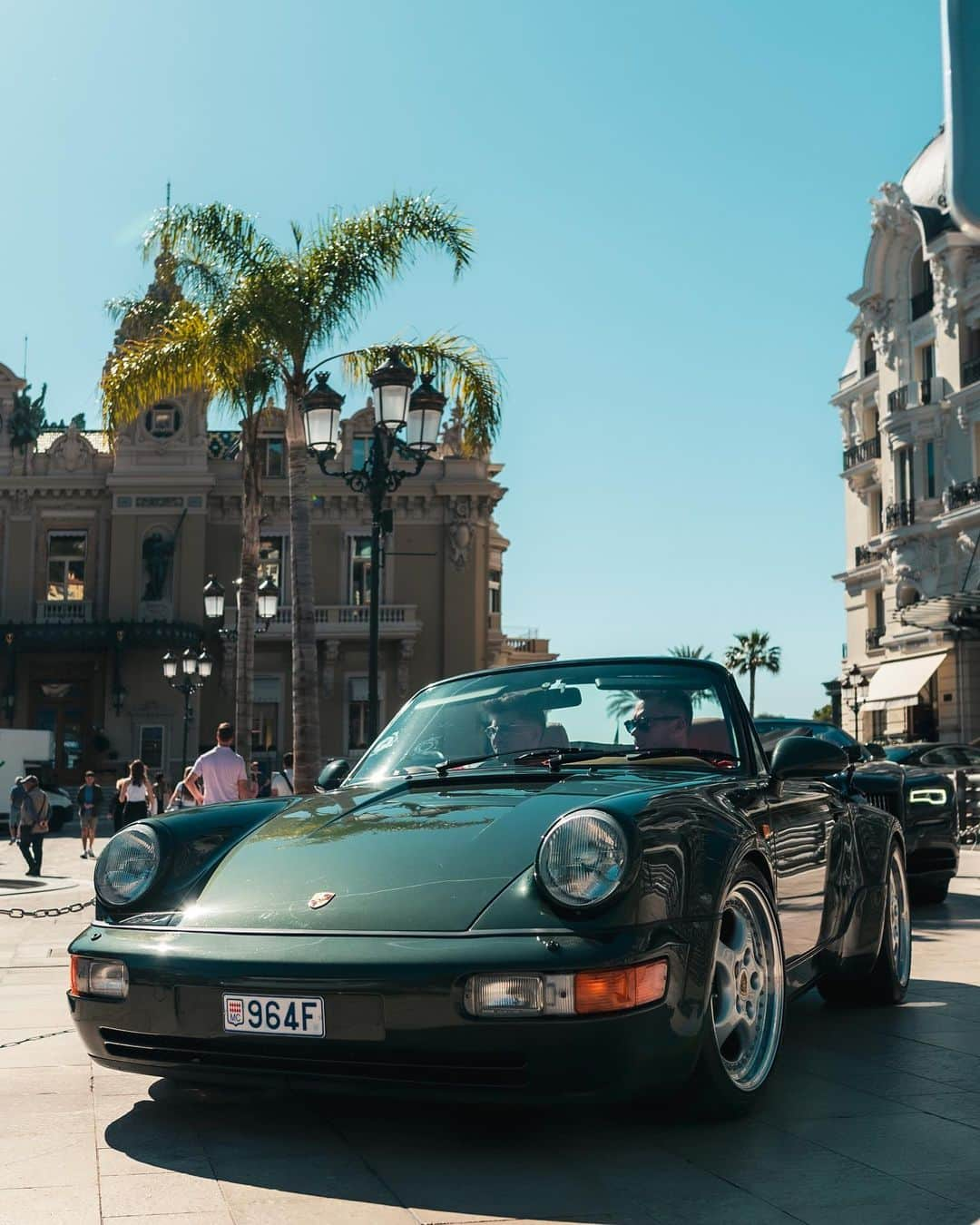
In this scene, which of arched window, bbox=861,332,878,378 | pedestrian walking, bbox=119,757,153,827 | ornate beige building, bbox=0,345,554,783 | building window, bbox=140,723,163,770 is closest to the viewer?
pedestrian walking, bbox=119,757,153,827

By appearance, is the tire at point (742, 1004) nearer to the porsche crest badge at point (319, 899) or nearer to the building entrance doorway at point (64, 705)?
the porsche crest badge at point (319, 899)

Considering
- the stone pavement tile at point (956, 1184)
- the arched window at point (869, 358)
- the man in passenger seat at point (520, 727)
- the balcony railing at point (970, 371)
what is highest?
the arched window at point (869, 358)

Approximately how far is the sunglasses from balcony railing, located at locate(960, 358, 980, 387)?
35535 mm

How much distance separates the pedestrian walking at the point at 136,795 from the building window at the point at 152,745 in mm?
21881

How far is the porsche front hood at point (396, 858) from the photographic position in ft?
12.4

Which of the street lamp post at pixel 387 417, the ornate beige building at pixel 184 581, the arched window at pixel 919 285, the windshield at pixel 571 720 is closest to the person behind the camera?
the windshield at pixel 571 720

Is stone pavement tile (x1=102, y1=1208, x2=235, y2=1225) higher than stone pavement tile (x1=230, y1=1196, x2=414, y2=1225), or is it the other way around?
stone pavement tile (x1=230, y1=1196, x2=414, y2=1225)

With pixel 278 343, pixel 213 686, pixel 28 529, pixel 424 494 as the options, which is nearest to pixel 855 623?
pixel 424 494

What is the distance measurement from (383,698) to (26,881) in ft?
92.8

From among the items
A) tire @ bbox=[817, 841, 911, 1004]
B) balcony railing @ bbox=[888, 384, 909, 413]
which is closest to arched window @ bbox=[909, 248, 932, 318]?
balcony railing @ bbox=[888, 384, 909, 413]

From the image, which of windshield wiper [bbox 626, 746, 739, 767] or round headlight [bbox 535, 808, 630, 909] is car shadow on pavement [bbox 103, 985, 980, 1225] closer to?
round headlight [bbox 535, 808, 630, 909]

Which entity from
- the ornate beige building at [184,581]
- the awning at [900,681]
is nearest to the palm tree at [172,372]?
the awning at [900,681]

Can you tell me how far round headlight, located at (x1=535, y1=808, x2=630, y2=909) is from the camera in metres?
3.66

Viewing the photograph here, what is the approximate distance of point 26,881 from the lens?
58.2 ft
